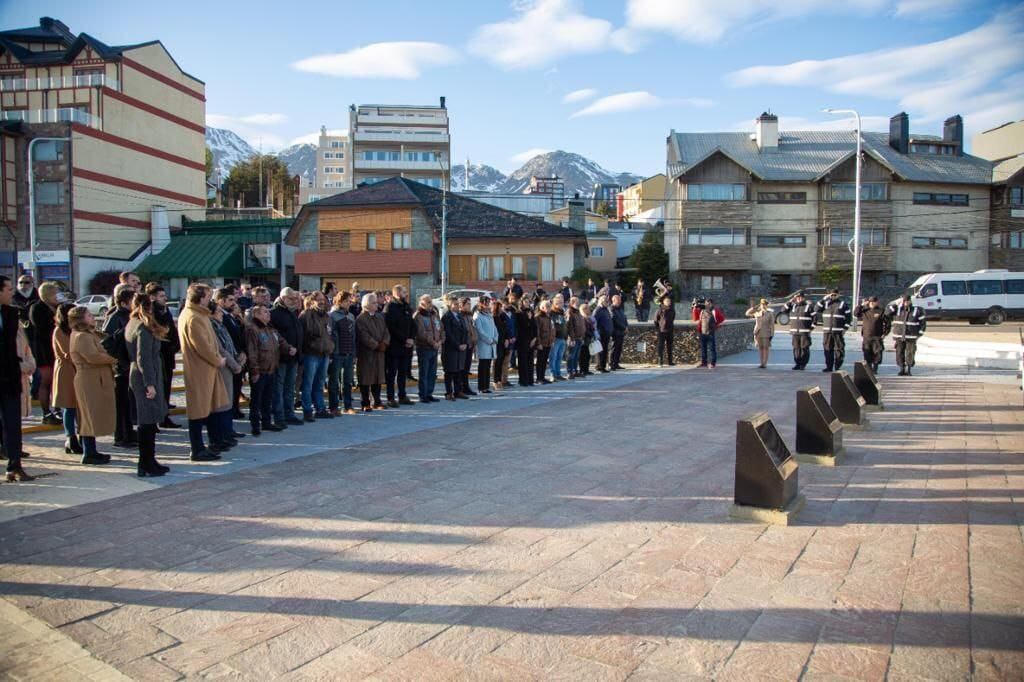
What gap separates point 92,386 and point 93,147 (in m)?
43.7

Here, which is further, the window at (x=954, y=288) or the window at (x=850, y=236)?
the window at (x=850, y=236)

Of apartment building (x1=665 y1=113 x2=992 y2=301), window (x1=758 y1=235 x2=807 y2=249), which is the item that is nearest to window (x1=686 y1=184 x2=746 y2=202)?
apartment building (x1=665 y1=113 x2=992 y2=301)

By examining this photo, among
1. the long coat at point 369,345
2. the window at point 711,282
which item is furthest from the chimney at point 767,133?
the long coat at point 369,345

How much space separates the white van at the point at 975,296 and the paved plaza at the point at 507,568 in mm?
31208

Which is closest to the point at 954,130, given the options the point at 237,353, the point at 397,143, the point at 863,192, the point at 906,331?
the point at 863,192

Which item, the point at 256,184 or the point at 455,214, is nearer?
the point at 455,214

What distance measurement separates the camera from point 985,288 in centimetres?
3575

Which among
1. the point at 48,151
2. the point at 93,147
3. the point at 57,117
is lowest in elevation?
the point at 48,151

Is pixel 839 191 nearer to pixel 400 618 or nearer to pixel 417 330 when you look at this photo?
Answer: pixel 417 330

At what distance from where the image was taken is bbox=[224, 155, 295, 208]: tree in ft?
264

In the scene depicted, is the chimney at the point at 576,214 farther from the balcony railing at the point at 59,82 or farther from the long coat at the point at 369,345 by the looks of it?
the long coat at the point at 369,345

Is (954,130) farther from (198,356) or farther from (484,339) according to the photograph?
(198,356)

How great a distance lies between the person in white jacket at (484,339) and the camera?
14.2 m

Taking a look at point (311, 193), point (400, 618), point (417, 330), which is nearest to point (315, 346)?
point (417, 330)
